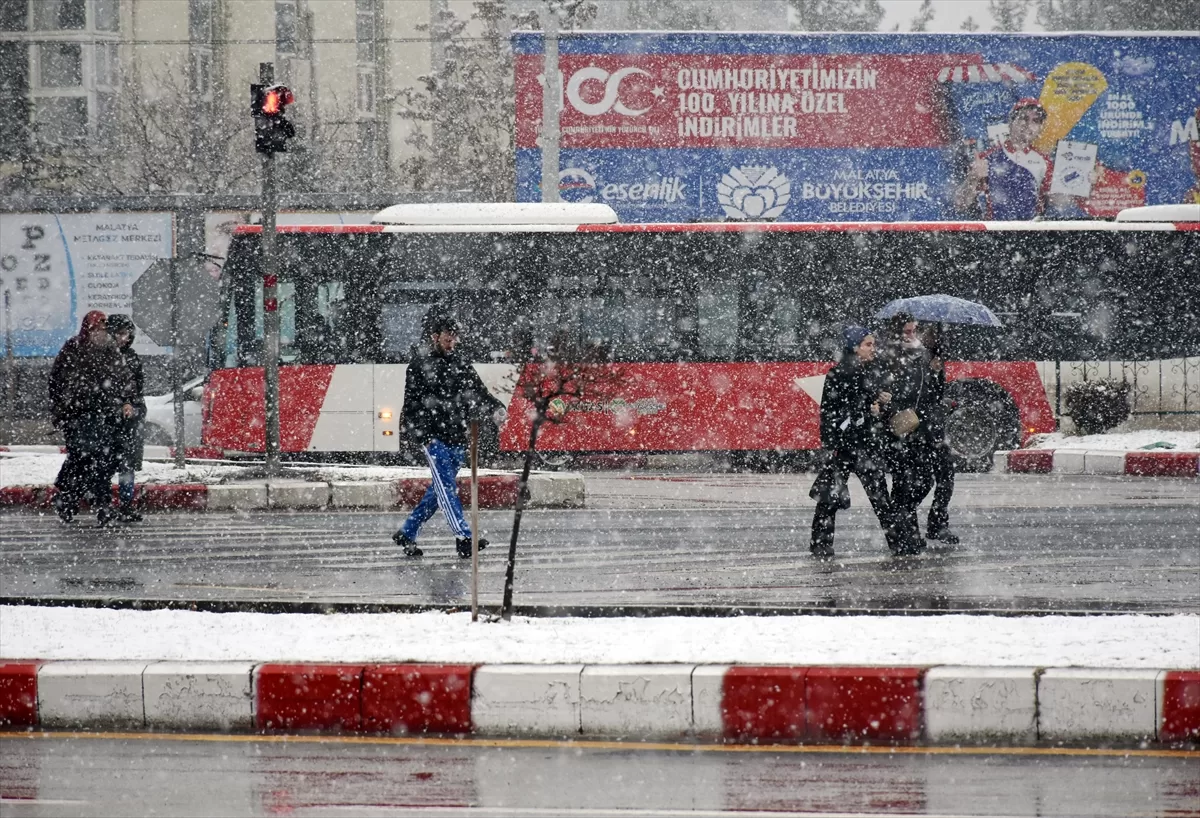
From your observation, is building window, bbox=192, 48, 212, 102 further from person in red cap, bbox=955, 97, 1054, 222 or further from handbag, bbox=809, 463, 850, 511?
handbag, bbox=809, 463, 850, 511

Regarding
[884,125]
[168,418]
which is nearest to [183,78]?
[884,125]

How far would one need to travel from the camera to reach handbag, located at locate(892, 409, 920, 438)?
37.8ft

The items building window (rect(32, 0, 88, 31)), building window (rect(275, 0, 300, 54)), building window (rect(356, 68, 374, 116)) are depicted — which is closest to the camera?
building window (rect(32, 0, 88, 31))

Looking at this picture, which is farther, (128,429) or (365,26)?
(365,26)

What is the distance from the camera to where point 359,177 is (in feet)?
160

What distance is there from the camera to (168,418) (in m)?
23.6

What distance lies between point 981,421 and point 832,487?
366 inches

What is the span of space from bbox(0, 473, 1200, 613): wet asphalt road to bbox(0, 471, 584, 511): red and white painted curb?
1.48 ft

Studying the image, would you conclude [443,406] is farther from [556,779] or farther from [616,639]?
[556,779]

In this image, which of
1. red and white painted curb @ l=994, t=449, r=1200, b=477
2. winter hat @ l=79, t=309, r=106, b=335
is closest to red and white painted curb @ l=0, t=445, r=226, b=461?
winter hat @ l=79, t=309, r=106, b=335

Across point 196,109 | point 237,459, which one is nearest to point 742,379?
point 237,459

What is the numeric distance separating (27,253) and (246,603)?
20.2 metres

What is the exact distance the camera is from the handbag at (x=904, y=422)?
11.5 metres

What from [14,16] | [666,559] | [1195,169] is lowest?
[666,559]
